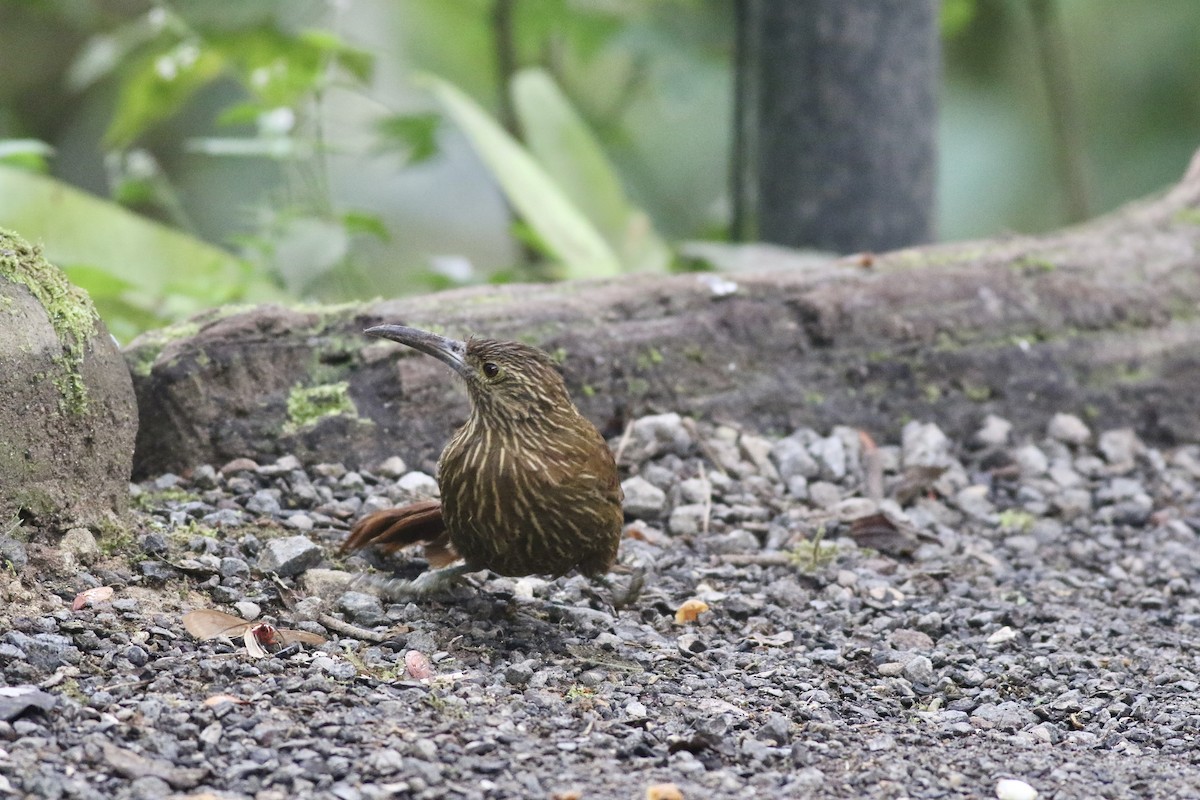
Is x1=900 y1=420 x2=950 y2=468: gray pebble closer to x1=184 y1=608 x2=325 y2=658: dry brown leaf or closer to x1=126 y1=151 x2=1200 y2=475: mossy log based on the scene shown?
x1=126 y1=151 x2=1200 y2=475: mossy log

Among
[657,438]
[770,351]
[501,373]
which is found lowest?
[657,438]

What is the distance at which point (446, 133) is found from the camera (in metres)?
7.54

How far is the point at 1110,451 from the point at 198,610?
323cm

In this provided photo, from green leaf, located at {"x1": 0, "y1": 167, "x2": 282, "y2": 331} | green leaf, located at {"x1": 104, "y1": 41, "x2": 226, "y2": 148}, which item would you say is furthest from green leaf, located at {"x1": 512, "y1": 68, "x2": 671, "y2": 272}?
green leaf, located at {"x1": 0, "y1": 167, "x2": 282, "y2": 331}

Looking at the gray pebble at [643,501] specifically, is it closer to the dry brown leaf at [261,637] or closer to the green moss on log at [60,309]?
the dry brown leaf at [261,637]

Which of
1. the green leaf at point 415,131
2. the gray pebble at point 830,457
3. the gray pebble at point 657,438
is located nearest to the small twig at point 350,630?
the gray pebble at point 657,438

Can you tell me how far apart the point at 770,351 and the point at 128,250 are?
2.66 metres

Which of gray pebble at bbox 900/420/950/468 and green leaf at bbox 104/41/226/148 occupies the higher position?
green leaf at bbox 104/41/226/148

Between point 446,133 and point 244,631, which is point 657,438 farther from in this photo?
point 446,133

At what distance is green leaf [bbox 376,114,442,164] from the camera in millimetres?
6117

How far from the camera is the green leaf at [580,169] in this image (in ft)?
20.9

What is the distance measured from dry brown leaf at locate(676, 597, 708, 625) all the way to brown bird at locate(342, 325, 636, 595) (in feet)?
0.78

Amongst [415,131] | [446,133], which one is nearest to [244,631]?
[415,131]

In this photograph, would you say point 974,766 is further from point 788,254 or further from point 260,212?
point 260,212
